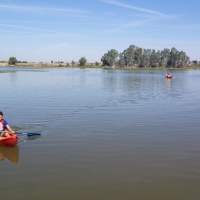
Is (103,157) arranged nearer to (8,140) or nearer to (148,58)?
(8,140)

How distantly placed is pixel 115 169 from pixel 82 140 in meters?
3.77

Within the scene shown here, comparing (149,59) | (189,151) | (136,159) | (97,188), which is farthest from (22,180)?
(149,59)

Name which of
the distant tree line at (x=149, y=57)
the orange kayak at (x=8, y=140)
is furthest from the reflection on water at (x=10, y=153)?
the distant tree line at (x=149, y=57)

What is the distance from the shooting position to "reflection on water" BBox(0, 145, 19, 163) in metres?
11.6

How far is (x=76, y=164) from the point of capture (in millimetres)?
10781

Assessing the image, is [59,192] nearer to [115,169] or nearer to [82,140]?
[115,169]

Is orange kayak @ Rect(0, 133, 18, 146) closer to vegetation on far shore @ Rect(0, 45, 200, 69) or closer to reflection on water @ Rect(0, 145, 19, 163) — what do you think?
reflection on water @ Rect(0, 145, 19, 163)

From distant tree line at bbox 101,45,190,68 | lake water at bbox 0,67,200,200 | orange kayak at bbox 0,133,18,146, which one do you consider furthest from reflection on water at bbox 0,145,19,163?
distant tree line at bbox 101,45,190,68

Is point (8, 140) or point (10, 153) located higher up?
point (8, 140)

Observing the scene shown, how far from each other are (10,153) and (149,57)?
536 feet

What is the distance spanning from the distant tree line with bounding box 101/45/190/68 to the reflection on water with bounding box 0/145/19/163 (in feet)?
524

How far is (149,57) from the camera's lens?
560ft

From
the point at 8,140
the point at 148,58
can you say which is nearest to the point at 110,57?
the point at 148,58

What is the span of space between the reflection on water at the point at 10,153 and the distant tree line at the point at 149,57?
6285 inches
